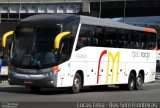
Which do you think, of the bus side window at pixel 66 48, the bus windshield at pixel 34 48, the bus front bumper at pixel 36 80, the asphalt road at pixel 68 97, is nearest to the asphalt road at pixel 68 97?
the asphalt road at pixel 68 97

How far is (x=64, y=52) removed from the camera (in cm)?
2202

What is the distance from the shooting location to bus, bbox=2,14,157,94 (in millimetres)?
21641

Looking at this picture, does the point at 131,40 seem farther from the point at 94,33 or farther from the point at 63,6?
the point at 63,6

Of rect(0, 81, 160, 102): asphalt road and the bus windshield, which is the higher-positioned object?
the bus windshield

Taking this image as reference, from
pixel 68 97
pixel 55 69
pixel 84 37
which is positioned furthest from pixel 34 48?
pixel 68 97

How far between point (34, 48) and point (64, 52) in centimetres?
122

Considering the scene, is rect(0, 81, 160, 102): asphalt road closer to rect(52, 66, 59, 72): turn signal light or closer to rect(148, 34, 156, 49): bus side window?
rect(52, 66, 59, 72): turn signal light

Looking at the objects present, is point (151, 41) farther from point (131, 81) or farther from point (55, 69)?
point (55, 69)

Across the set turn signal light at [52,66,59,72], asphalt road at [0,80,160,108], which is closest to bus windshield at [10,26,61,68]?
turn signal light at [52,66,59,72]

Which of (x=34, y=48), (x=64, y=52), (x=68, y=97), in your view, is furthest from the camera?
(x=64, y=52)

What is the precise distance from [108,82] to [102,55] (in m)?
1.58

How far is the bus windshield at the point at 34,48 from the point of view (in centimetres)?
2162

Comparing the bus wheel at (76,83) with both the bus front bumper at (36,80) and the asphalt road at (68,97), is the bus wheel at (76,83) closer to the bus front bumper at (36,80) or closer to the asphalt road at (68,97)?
the asphalt road at (68,97)

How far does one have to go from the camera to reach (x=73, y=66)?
22734 millimetres
